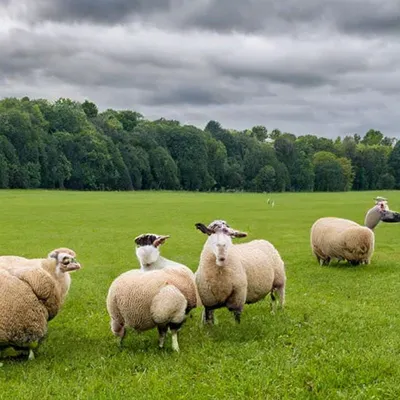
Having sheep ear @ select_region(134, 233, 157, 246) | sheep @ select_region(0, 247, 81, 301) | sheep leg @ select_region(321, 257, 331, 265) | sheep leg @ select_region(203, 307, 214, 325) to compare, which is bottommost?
sheep leg @ select_region(321, 257, 331, 265)

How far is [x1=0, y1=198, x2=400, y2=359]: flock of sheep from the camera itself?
7.95 metres

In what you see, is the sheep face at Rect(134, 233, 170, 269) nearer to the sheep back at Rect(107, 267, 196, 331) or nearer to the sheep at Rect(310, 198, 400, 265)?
the sheep back at Rect(107, 267, 196, 331)

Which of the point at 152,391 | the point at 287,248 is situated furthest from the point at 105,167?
the point at 152,391

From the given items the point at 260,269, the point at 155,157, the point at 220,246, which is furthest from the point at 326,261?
the point at 155,157

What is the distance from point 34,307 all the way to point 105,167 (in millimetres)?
101546

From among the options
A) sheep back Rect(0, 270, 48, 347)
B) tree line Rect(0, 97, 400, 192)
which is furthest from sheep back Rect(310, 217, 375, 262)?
tree line Rect(0, 97, 400, 192)

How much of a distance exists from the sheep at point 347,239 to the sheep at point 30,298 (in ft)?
34.6

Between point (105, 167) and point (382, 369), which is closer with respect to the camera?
point (382, 369)

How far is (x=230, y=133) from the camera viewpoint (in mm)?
160500

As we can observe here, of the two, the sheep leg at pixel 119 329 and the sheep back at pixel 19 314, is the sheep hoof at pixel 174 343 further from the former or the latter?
the sheep back at pixel 19 314

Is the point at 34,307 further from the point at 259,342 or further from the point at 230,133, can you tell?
the point at 230,133

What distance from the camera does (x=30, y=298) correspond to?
798cm

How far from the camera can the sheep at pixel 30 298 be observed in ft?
25.5

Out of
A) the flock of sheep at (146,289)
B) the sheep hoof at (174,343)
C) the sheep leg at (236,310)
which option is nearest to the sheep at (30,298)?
the flock of sheep at (146,289)
